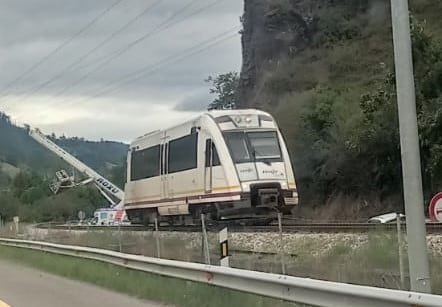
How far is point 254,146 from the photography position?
27.4 meters

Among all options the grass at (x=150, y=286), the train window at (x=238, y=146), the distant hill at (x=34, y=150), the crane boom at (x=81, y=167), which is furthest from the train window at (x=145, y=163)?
the distant hill at (x=34, y=150)

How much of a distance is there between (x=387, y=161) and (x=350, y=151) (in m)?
2.72

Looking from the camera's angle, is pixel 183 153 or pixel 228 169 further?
pixel 183 153

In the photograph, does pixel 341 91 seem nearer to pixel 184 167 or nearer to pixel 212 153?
pixel 184 167

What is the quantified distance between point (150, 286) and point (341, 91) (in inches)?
1700

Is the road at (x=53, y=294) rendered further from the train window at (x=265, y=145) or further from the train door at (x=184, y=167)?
the train window at (x=265, y=145)

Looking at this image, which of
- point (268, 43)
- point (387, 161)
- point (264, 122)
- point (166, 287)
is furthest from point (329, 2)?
point (166, 287)

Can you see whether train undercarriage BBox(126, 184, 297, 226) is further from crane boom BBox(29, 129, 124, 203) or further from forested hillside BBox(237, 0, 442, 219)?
crane boom BBox(29, 129, 124, 203)

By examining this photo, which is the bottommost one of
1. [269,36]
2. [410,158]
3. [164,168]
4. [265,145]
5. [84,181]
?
[410,158]

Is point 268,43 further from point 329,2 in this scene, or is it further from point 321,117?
point 321,117

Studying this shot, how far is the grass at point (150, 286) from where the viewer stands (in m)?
12.0

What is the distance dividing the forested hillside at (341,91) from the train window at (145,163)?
1067cm

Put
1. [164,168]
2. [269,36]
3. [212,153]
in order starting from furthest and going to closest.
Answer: [269,36], [164,168], [212,153]

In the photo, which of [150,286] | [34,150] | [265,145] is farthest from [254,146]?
[34,150]
